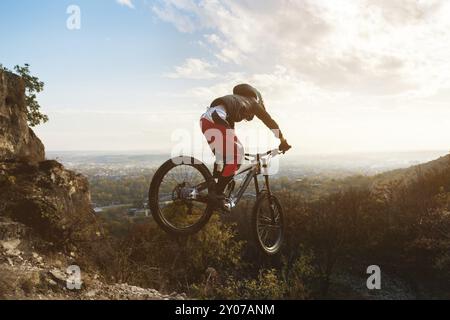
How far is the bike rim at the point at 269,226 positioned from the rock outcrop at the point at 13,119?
13819 millimetres

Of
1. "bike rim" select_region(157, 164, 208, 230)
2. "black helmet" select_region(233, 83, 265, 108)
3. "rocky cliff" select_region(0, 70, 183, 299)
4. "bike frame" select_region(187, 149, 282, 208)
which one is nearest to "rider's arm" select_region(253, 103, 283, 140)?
"black helmet" select_region(233, 83, 265, 108)

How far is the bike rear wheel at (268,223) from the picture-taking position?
7.62 meters

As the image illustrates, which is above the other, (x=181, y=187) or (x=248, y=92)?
(x=248, y=92)

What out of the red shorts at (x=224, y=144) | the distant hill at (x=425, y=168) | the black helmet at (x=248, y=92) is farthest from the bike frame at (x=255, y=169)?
the distant hill at (x=425, y=168)

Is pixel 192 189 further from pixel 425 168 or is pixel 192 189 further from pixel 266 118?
pixel 425 168

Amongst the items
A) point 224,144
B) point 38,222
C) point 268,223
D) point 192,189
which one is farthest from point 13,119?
point 224,144

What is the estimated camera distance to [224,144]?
6.65 meters

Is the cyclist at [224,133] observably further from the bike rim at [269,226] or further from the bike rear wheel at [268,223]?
the bike rim at [269,226]

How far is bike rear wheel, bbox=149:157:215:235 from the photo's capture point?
6.38 metres

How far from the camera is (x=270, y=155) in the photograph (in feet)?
25.6

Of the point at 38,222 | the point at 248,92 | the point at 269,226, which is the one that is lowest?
the point at 38,222

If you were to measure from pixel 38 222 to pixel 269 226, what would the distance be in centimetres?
1011
